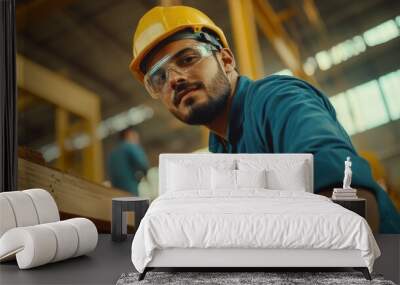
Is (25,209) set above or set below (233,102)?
below

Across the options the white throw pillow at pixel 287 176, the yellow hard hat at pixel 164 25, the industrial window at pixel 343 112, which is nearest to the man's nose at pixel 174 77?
the yellow hard hat at pixel 164 25

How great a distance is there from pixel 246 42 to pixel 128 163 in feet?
6.01

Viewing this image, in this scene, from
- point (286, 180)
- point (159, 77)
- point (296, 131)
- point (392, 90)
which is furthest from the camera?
point (159, 77)

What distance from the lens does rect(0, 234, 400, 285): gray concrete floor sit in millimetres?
A: 3719

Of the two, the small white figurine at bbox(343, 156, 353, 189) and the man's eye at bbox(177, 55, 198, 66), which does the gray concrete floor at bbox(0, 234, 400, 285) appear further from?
the man's eye at bbox(177, 55, 198, 66)

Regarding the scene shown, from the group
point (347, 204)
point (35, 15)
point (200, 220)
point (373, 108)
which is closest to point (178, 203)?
point (200, 220)

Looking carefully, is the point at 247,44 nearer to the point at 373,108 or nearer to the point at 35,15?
the point at 373,108

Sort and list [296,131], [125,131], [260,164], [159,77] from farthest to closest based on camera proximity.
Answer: [125,131] < [159,77] < [296,131] < [260,164]

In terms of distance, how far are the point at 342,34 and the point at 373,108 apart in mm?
852

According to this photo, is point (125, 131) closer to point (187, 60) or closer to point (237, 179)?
point (187, 60)

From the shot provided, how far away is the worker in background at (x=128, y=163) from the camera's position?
5891mm

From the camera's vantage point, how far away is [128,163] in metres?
5.93

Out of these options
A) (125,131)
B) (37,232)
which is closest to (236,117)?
(125,131)

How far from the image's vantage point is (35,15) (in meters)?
6.12
